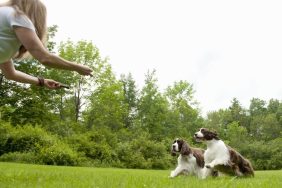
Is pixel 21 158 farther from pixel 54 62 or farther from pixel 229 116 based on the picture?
pixel 229 116

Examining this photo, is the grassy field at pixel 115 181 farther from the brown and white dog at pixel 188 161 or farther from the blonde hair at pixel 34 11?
the brown and white dog at pixel 188 161

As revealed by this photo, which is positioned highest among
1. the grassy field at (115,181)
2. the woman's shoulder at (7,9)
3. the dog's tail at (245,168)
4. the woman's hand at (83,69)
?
the woman's shoulder at (7,9)

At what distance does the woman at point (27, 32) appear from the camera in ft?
14.6

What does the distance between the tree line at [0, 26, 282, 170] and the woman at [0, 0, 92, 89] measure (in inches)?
906

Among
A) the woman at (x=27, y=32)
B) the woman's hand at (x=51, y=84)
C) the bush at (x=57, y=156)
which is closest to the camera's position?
the woman at (x=27, y=32)

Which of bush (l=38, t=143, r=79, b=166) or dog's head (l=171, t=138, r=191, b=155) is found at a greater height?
bush (l=38, t=143, r=79, b=166)

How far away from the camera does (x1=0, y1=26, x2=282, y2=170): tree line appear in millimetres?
29672

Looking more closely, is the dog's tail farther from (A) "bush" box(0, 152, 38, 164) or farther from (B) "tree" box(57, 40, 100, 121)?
(B) "tree" box(57, 40, 100, 121)

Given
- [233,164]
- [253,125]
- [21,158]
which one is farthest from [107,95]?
[253,125]

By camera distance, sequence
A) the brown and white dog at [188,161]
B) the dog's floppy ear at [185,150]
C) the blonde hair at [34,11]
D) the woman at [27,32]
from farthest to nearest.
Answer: the dog's floppy ear at [185,150], the brown and white dog at [188,161], the blonde hair at [34,11], the woman at [27,32]

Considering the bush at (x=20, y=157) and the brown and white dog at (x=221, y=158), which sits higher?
the bush at (x=20, y=157)

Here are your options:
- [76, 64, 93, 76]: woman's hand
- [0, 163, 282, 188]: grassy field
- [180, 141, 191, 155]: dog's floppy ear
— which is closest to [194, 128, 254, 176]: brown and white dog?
[180, 141, 191, 155]: dog's floppy ear

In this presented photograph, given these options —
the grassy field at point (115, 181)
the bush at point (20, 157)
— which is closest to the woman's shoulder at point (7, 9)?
the grassy field at point (115, 181)

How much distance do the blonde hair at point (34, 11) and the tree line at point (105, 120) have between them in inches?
911
